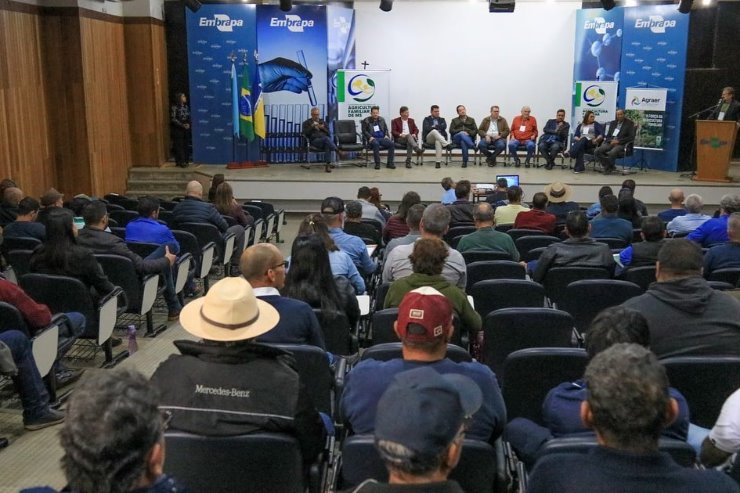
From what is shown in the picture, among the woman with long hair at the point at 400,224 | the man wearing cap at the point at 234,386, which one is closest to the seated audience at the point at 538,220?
the woman with long hair at the point at 400,224

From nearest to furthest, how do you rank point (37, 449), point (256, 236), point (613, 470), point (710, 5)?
point (613, 470), point (37, 449), point (256, 236), point (710, 5)

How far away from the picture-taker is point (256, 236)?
868 cm

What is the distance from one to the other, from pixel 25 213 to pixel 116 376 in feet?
17.4

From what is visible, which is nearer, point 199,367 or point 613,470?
point 613,470

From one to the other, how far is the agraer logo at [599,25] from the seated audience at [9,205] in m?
10.6

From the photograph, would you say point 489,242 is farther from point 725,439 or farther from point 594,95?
point 594,95

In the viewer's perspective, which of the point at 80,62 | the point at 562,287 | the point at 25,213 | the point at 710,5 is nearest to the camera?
the point at 562,287

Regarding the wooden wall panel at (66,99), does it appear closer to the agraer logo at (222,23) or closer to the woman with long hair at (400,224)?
the agraer logo at (222,23)

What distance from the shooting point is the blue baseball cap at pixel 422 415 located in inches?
61.6

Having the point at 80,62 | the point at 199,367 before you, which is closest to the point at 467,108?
the point at 80,62

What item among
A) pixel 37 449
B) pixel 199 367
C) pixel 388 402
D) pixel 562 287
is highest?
pixel 388 402

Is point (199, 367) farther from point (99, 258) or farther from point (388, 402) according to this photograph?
point (99, 258)

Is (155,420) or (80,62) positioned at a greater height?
(80,62)

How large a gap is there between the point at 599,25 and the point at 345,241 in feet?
A: 33.5
